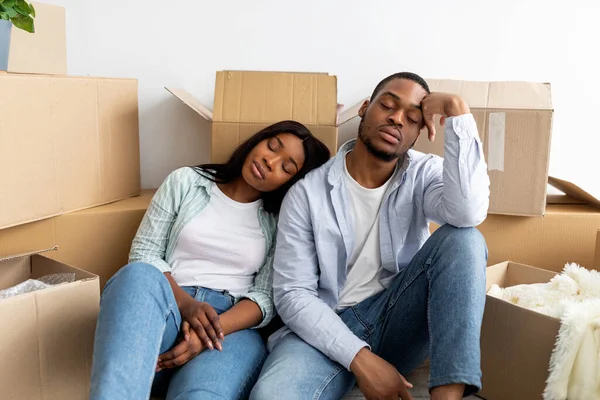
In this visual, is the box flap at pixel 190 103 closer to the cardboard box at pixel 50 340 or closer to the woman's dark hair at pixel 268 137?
the woman's dark hair at pixel 268 137

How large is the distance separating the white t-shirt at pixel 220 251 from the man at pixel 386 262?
0.31ft

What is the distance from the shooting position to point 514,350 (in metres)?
1.37

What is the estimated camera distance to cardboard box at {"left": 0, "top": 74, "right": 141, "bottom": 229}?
135 centimetres

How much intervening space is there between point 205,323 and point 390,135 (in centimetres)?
57

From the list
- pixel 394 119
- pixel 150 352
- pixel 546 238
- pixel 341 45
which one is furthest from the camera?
pixel 341 45

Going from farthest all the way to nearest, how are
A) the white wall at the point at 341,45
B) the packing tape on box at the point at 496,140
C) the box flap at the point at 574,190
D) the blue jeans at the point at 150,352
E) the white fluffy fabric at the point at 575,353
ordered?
the white wall at the point at 341,45 < the box flap at the point at 574,190 < the packing tape on box at the point at 496,140 < the white fluffy fabric at the point at 575,353 < the blue jeans at the point at 150,352

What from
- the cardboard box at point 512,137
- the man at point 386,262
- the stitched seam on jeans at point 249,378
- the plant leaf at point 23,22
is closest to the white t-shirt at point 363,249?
the man at point 386,262

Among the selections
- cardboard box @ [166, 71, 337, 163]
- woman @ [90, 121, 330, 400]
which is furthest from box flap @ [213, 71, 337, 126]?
woman @ [90, 121, 330, 400]

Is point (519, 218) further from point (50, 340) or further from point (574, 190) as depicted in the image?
point (50, 340)

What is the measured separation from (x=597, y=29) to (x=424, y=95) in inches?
34.5

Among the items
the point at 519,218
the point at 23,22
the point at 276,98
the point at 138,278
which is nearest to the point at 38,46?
the point at 23,22

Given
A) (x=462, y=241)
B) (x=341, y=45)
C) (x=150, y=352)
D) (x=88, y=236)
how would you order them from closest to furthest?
(x=150, y=352) → (x=462, y=241) → (x=88, y=236) → (x=341, y=45)

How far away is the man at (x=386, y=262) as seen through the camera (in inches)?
46.1

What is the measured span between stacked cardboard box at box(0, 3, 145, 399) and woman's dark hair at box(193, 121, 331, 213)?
1.00ft
